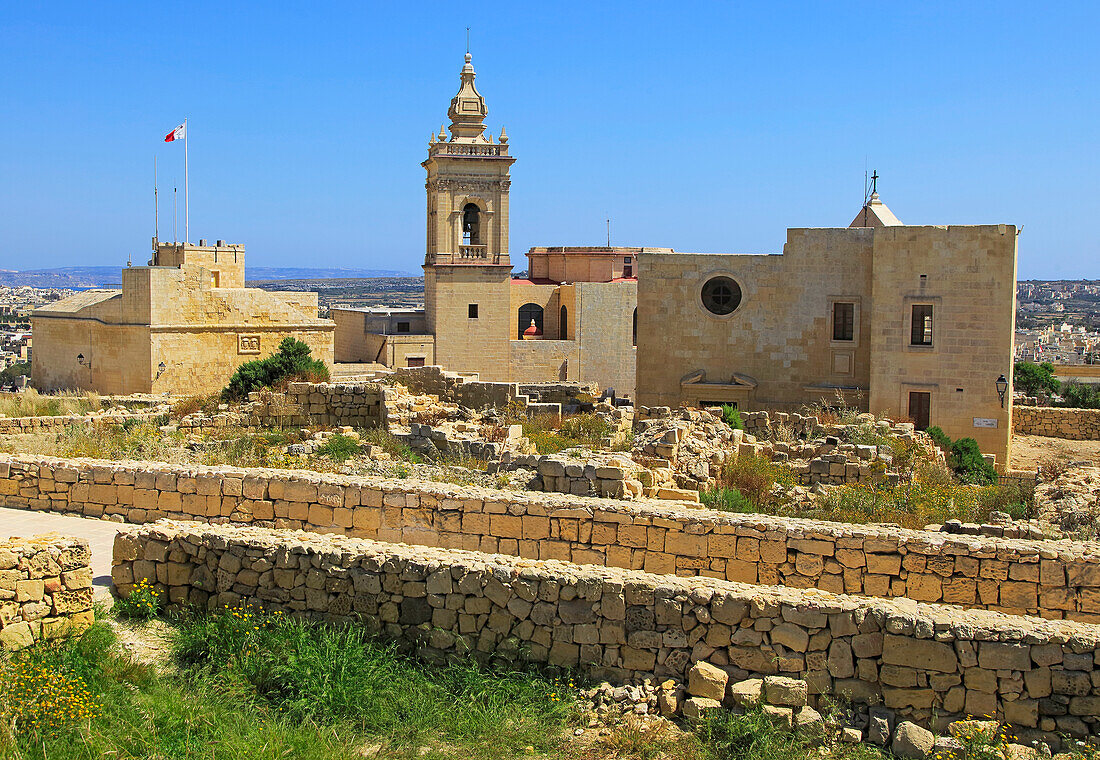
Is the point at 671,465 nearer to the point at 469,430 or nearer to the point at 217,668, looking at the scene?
the point at 469,430

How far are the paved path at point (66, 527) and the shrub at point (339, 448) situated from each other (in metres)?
3.08

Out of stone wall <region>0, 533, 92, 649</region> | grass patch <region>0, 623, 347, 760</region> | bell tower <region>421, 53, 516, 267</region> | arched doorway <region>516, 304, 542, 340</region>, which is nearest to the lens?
grass patch <region>0, 623, 347, 760</region>

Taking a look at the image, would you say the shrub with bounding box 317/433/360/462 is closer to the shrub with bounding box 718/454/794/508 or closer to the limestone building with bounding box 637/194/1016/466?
the shrub with bounding box 718/454/794/508

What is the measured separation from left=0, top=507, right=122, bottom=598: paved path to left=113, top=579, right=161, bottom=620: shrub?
3.32 feet

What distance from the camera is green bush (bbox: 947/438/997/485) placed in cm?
1457

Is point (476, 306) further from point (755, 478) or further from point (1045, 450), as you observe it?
point (755, 478)

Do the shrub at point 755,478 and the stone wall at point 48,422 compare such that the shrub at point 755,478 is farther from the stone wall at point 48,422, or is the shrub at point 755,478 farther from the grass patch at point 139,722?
the stone wall at point 48,422

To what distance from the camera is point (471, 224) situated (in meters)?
39.0

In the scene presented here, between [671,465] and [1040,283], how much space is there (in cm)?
16915

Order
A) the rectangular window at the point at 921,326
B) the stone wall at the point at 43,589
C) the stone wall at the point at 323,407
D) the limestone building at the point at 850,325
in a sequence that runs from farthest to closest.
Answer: the rectangular window at the point at 921,326 → the limestone building at the point at 850,325 → the stone wall at the point at 323,407 → the stone wall at the point at 43,589

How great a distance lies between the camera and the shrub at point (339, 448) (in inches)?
464

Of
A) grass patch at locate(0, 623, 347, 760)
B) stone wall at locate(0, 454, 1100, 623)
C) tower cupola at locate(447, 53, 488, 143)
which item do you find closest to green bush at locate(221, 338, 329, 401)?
stone wall at locate(0, 454, 1100, 623)

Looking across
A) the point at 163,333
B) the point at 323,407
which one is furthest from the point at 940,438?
the point at 163,333

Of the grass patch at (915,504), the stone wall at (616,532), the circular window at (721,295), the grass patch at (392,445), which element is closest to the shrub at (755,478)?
the grass patch at (915,504)
